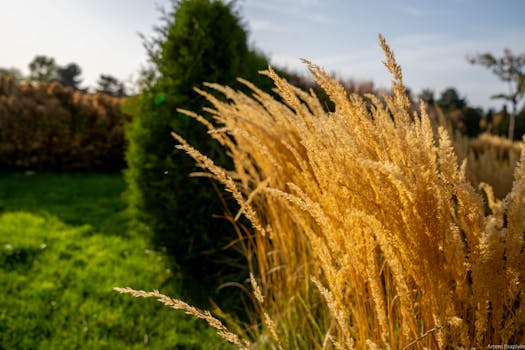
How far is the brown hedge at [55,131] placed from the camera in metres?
9.66

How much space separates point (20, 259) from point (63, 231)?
982 mm

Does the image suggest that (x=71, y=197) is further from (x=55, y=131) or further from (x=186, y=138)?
(x=186, y=138)

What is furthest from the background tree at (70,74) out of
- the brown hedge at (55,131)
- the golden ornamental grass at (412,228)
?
the golden ornamental grass at (412,228)

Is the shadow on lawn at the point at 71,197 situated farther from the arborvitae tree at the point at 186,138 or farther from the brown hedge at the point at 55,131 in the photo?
the arborvitae tree at the point at 186,138

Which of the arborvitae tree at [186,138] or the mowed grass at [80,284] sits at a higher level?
the arborvitae tree at [186,138]

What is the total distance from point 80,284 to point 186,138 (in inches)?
63.3

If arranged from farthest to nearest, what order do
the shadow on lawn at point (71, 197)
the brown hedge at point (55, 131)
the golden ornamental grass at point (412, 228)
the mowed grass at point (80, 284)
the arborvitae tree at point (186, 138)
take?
the brown hedge at point (55, 131)
the shadow on lawn at point (71, 197)
the arborvitae tree at point (186, 138)
the mowed grass at point (80, 284)
the golden ornamental grass at point (412, 228)

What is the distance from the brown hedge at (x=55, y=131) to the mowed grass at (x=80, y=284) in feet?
11.2

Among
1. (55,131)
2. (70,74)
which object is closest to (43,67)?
(70,74)

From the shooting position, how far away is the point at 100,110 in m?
10.5

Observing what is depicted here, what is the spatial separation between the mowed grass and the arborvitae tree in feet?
1.36

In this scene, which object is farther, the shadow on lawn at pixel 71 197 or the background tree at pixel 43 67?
the background tree at pixel 43 67

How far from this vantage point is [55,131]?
32.1 feet

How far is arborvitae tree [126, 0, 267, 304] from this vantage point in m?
3.82
